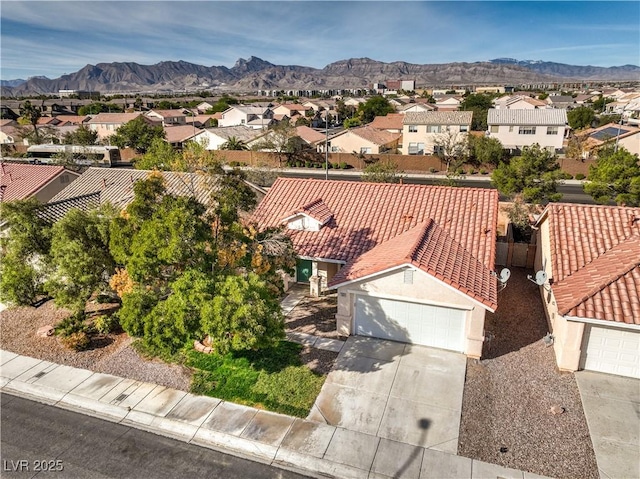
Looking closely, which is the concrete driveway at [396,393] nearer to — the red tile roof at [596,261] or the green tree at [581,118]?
the red tile roof at [596,261]

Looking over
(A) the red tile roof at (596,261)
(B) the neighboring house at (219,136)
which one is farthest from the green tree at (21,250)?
(B) the neighboring house at (219,136)

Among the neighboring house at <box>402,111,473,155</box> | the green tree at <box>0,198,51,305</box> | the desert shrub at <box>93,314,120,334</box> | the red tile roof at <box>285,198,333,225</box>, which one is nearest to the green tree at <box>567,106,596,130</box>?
the neighboring house at <box>402,111,473,155</box>

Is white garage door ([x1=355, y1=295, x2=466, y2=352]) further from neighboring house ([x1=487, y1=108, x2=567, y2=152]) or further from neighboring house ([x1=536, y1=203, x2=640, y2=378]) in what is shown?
neighboring house ([x1=487, y1=108, x2=567, y2=152])

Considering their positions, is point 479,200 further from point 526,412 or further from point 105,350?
point 105,350

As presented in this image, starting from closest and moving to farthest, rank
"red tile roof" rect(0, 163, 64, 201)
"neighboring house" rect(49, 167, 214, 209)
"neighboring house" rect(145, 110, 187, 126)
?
"neighboring house" rect(49, 167, 214, 209) < "red tile roof" rect(0, 163, 64, 201) < "neighboring house" rect(145, 110, 187, 126)

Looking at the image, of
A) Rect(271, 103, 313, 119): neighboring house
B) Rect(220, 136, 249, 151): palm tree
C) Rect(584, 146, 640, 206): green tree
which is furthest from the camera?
Rect(271, 103, 313, 119): neighboring house

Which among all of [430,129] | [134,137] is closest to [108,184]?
[134,137]
